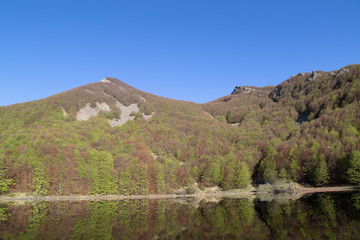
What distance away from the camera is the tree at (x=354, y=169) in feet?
316

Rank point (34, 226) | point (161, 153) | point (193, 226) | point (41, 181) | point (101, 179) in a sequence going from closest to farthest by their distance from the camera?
point (193, 226) < point (34, 226) < point (41, 181) < point (101, 179) < point (161, 153)

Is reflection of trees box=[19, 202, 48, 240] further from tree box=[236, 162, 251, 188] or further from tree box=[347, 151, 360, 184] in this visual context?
tree box=[347, 151, 360, 184]

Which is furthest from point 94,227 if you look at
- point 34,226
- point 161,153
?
point 161,153

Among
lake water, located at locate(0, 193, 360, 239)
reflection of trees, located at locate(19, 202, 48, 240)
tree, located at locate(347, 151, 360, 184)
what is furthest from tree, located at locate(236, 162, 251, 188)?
reflection of trees, located at locate(19, 202, 48, 240)

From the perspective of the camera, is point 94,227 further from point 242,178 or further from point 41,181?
point 242,178

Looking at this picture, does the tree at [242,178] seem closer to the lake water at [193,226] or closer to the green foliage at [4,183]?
the lake water at [193,226]

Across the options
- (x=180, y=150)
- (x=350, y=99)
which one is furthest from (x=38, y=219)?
(x=350, y=99)

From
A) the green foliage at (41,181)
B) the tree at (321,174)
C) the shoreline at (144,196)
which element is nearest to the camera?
the shoreline at (144,196)

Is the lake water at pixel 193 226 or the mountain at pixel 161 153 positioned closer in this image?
the lake water at pixel 193 226

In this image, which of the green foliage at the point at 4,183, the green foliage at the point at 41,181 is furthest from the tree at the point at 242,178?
the green foliage at the point at 4,183

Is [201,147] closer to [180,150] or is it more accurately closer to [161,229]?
[180,150]

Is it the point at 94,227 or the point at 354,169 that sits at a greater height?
the point at 94,227

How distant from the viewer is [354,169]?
9806 centimetres

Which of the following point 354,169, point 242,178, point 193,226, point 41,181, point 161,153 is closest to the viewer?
point 193,226
